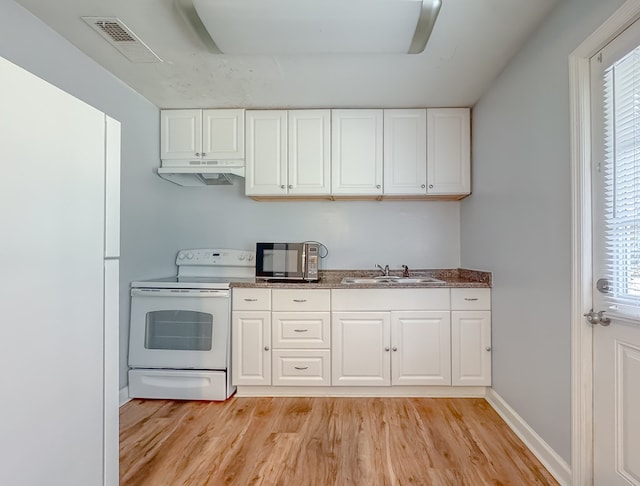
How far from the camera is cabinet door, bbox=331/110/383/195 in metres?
2.82

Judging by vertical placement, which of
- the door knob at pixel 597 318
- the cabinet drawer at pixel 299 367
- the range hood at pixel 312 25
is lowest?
the cabinet drawer at pixel 299 367

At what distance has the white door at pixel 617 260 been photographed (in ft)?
4.14

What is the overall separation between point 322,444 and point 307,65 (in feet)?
7.66

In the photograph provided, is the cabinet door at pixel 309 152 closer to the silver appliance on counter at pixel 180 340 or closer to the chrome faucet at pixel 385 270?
the chrome faucet at pixel 385 270

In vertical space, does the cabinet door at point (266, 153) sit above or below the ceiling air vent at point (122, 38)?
below

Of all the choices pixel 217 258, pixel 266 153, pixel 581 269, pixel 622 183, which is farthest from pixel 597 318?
pixel 217 258

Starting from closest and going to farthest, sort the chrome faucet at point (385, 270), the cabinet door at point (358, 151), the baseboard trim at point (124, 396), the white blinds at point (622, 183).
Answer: the white blinds at point (622, 183)
the baseboard trim at point (124, 396)
the cabinet door at point (358, 151)
the chrome faucet at point (385, 270)

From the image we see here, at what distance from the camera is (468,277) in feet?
9.30

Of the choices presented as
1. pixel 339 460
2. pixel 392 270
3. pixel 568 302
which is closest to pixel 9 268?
pixel 339 460

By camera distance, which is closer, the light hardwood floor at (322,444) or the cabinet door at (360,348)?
the light hardwood floor at (322,444)

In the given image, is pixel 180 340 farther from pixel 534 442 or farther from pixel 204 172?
pixel 534 442

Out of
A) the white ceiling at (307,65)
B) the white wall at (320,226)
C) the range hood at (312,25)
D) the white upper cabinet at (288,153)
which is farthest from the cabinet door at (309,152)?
the range hood at (312,25)

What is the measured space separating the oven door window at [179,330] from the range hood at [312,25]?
1843 mm

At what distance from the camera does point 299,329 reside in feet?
8.43
